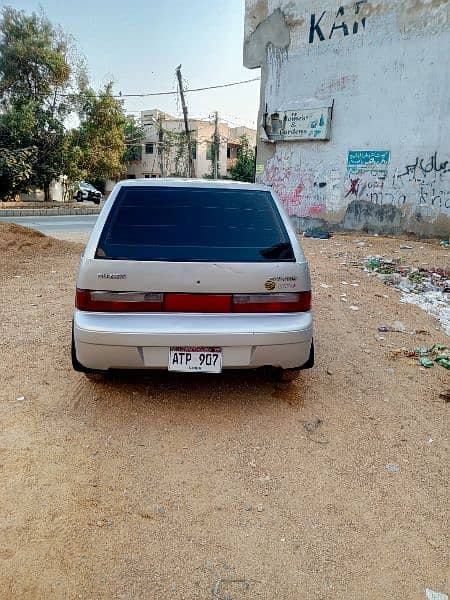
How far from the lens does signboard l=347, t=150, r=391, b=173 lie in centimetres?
1201

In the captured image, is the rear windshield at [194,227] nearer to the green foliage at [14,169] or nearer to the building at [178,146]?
the green foliage at [14,169]

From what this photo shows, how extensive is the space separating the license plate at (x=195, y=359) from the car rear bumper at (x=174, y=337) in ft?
0.13

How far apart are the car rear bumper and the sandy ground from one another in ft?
1.51

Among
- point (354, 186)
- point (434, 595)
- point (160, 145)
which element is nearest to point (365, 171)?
point (354, 186)

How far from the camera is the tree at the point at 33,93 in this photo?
21.4 metres

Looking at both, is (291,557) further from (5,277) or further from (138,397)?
(5,277)

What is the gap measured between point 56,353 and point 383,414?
2872 mm

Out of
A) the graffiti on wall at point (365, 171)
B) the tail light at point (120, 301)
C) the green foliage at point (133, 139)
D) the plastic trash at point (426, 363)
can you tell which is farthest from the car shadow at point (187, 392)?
the green foliage at point (133, 139)

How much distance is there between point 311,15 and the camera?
512 inches

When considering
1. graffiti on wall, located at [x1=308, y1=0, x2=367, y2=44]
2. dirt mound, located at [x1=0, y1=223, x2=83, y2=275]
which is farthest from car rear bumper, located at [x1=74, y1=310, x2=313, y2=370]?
graffiti on wall, located at [x1=308, y1=0, x2=367, y2=44]

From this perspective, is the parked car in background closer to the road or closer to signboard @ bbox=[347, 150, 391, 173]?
the road

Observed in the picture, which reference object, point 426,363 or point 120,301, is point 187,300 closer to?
point 120,301

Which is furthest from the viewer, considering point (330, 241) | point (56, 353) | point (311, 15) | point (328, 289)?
point (311, 15)

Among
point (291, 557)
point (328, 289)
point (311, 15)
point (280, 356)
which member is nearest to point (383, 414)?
point (280, 356)
